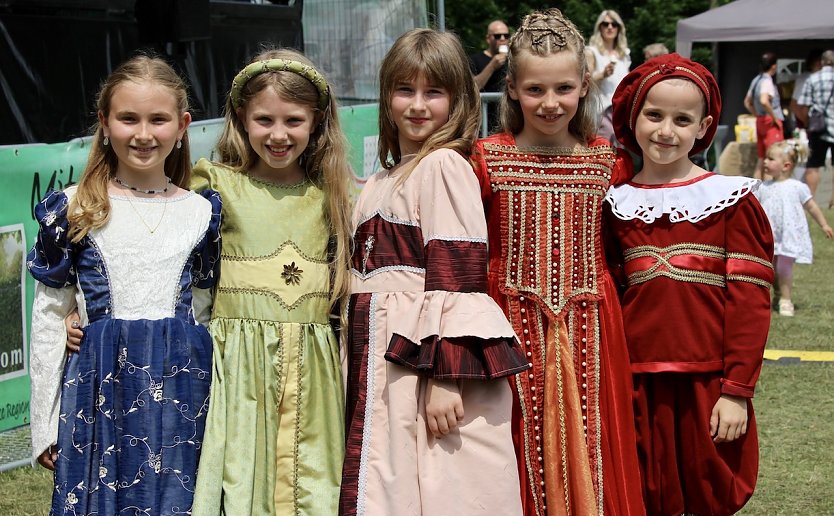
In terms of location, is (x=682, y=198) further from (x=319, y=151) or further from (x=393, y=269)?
(x=319, y=151)

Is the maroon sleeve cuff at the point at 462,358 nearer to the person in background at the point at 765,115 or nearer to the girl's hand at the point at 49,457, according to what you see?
the girl's hand at the point at 49,457

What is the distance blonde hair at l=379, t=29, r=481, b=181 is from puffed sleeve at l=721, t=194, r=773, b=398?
30.0 inches

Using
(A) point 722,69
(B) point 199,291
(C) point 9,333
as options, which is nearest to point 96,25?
(C) point 9,333

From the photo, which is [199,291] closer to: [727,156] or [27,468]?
[27,468]

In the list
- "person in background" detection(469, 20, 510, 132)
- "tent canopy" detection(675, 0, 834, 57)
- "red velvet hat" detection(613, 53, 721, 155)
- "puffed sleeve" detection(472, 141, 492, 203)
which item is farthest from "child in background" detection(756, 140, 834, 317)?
"tent canopy" detection(675, 0, 834, 57)

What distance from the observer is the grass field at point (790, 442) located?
14.3 feet

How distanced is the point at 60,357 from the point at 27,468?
189cm

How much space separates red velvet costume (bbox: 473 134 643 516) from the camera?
310cm

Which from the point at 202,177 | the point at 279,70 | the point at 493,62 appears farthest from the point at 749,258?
the point at 493,62

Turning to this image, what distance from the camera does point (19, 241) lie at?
4785 mm

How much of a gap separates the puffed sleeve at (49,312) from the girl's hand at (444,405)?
100 centimetres

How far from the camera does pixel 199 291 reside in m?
3.18

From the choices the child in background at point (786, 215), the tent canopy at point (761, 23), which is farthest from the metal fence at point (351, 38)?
the tent canopy at point (761, 23)

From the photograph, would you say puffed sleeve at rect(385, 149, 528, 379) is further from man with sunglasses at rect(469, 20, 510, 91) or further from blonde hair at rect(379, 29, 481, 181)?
man with sunglasses at rect(469, 20, 510, 91)
